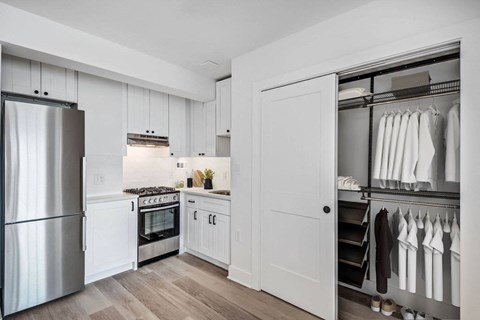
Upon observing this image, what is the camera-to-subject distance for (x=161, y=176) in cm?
395

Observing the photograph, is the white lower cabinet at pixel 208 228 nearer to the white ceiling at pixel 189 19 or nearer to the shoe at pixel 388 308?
the shoe at pixel 388 308

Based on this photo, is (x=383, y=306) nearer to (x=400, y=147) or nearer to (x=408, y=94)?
(x=400, y=147)

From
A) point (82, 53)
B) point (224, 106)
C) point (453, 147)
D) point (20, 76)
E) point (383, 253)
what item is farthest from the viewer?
point (224, 106)

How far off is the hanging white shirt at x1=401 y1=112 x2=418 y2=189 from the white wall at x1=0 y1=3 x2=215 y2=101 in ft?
8.11

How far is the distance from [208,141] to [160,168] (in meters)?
0.96

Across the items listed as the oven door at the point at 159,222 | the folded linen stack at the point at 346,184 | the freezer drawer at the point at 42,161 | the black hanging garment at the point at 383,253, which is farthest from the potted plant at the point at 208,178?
the black hanging garment at the point at 383,253

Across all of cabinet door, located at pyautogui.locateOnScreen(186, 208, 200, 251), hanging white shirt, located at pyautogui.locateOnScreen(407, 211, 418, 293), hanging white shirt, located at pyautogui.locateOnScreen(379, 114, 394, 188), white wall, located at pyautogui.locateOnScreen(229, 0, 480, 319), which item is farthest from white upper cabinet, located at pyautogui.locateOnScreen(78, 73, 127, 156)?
hanging white shirt, located at pyautogui.locateOnScreen(407, 211, 418, 293)

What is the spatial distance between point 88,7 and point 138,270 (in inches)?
110

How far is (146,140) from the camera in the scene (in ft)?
11.3

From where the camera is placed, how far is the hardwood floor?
2.14 meters

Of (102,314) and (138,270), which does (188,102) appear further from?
(102,314)

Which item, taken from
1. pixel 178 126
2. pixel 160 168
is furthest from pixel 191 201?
Result: pixel 178 126

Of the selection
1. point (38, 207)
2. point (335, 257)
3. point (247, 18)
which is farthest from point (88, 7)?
point (335, 257)

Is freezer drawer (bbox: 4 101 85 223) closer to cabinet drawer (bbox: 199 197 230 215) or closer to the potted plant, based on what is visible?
cabinet drawer (bbox: 199 197 230 215)
